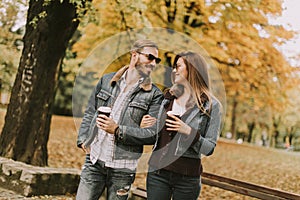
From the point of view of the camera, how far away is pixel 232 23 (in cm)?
1039

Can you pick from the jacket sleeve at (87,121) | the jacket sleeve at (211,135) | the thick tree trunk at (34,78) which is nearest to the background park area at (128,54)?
the thick tree trunk at (34,78)

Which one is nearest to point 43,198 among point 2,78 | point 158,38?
point 158,38

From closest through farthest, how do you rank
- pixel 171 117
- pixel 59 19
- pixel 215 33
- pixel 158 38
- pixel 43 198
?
pixel 171 117 < pixel 43 198 < pixel 59 19 < pixel 158 38 < pixel 215 33

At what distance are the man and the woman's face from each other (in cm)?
14

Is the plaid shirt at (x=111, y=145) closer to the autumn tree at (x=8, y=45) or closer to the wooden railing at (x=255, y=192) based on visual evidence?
the wooden railing at (x=255, y=192)

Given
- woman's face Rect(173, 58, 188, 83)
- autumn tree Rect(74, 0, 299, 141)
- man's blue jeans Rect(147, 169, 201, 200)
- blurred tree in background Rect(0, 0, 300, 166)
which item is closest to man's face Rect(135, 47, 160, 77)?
woman's face Rect(173, 58, 188, 83)

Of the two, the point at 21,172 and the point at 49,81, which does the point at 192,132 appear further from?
the point at 49,81

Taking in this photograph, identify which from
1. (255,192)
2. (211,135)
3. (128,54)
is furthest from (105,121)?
(128,54)

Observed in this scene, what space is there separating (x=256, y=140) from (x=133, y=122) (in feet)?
118

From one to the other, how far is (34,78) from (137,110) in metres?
3.88

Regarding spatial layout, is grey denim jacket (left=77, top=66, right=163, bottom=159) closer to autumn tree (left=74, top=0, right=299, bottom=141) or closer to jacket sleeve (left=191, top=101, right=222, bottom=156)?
jacket sleeve (left=191, top=101, right=222, bottom=156)

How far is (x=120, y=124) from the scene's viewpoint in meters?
2.95

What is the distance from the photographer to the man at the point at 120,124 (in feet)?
9.61

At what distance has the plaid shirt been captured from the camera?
2.94 metres
